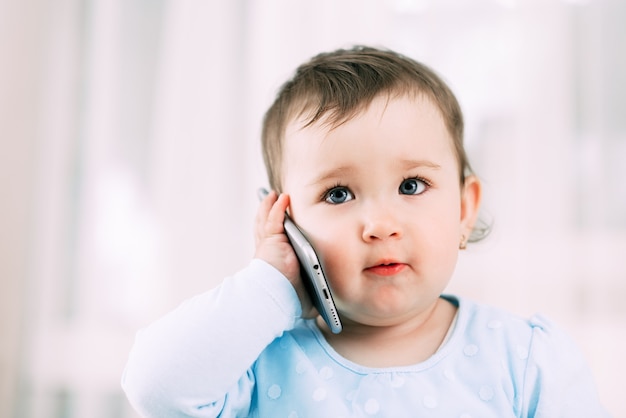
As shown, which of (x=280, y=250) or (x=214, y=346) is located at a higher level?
(x=280, y=250)

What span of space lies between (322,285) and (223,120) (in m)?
0.98

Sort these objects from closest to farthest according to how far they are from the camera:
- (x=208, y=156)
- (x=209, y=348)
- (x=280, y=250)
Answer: (x=209, y=348) < (x=280, y=250) < (x=208, y=156)

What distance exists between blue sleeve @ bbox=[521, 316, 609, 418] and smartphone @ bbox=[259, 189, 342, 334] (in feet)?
0.84

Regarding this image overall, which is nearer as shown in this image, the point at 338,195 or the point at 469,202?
the point at 338,195

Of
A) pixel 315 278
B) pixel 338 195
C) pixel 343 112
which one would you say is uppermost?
pixel 343 112

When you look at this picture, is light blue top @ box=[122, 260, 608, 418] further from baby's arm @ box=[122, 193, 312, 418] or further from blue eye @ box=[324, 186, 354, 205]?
blue eye @ box=[324, 186, 354, 205]

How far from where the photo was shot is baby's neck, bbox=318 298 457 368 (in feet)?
2.88

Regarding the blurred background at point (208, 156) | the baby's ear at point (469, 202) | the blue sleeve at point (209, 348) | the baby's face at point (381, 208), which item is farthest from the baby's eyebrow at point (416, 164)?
the blurred background at point (208, 156)

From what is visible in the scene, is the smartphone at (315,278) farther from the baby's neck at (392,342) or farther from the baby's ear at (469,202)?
the baby's ear at (469,202)

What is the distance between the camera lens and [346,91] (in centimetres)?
89

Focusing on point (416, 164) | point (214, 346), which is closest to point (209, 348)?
point (214, 346)

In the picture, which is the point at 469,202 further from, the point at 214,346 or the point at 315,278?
the point at 214,346

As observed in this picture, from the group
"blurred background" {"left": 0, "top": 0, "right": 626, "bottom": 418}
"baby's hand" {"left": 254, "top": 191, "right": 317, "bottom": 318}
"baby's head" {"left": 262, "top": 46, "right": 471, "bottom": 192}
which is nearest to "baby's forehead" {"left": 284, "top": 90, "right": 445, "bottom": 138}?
"baby's head" {"left": 262, "top": 46, "right": 471, "bottom": 192}

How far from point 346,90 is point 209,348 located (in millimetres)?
392
